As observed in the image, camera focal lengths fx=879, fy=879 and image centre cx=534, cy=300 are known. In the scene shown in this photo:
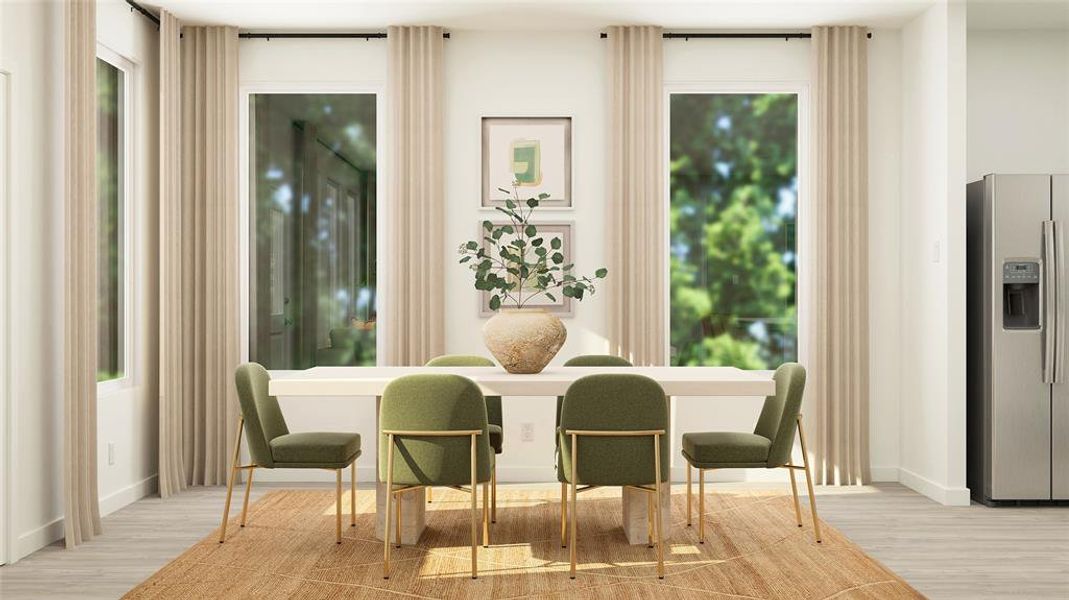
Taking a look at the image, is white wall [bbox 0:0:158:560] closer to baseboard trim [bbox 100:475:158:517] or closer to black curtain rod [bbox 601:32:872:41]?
baseboard trim [bbox 100:475:158:517]

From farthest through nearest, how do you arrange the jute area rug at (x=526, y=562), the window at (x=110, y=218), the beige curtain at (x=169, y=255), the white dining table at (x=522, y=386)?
the beige curtain at (x=169, y=255) → the window at (x=110, y=218) → the white dining table at (x=522, y=386) → the jute area rug at (x=526, y=562)

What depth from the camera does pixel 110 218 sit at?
16.5 ft

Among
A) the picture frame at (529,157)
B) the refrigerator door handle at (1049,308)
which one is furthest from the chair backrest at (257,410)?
the refrigerator door handle at (1049,308)

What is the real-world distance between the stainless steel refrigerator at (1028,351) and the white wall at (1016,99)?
2.63 feet

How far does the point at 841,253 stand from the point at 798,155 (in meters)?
0.71

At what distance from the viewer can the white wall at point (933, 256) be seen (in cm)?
507

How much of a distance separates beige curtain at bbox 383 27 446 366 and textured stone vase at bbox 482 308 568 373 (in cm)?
159

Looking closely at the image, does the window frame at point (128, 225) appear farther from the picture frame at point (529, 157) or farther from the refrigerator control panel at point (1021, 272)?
the refrigerator control panel at point (1021, 272)

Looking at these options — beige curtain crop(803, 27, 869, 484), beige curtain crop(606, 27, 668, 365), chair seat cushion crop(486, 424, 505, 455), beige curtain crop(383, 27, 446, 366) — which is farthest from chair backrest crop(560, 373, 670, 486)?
beige curtain crop(803, 27, 869, 484)

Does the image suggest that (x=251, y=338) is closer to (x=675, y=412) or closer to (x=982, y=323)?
(x=675, y=412)

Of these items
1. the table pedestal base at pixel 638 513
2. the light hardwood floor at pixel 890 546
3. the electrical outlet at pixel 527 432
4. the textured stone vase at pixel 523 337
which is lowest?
the light hardwood floor at pixel 890 546

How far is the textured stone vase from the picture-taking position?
4023 mm

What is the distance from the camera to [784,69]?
575 centimetres

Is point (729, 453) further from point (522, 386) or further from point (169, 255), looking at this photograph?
point (169, 255)
